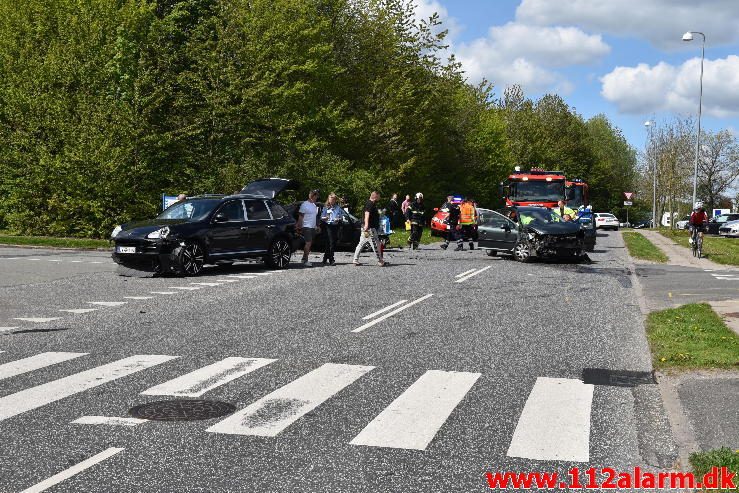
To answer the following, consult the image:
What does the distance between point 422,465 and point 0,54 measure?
110ft

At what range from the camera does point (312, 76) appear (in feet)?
143

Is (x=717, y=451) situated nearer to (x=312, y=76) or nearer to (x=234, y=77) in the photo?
(x=234, y=77)

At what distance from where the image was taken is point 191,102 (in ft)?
113

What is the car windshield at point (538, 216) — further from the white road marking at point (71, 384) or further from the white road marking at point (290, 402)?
the white road marking at point (71, 384)

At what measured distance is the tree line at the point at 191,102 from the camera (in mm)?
30625

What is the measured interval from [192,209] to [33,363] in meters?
11.0

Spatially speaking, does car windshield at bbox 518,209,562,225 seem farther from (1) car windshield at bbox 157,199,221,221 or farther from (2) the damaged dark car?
(1) car windshield at bbox 157,199,221,221

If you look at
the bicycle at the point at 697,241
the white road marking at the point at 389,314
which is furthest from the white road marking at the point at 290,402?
the bicycle at the point at 697,241

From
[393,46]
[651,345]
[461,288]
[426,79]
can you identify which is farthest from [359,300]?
[426,79]

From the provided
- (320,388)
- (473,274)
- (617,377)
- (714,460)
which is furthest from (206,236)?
(714,460)

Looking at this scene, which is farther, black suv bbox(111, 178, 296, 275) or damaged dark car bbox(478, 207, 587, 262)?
damaged dark car bbox(478, 207, 587, 262)

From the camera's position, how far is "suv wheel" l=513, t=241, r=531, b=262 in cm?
2331

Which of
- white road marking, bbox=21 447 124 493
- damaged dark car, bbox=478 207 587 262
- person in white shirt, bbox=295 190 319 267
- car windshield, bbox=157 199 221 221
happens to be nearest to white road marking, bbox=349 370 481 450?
white road marking, bbox=21 447 124 493

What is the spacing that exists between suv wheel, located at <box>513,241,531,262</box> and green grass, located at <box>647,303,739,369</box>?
1006 cm
